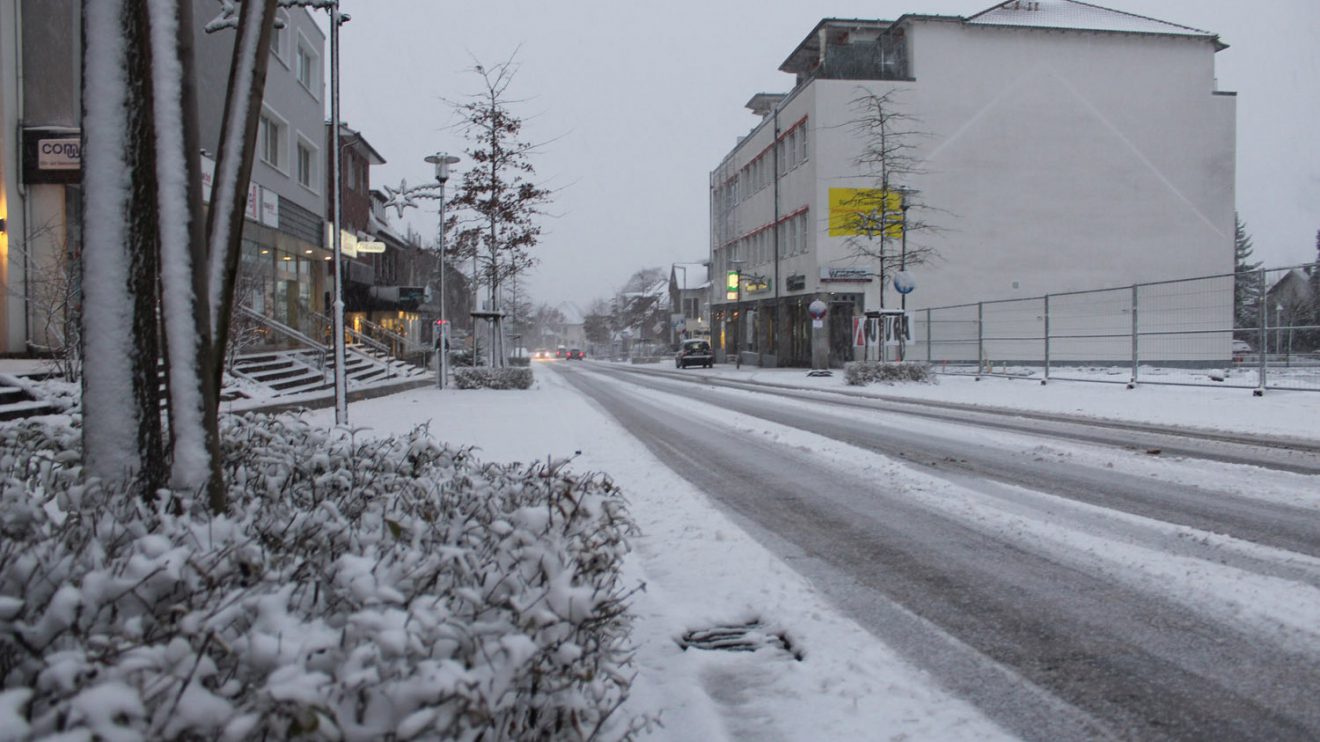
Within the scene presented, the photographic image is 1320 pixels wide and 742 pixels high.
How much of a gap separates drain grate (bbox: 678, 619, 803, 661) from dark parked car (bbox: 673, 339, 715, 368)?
4599 cm

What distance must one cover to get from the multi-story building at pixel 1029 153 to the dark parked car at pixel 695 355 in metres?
9.57

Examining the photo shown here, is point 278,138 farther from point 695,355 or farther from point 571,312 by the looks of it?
point 571,312

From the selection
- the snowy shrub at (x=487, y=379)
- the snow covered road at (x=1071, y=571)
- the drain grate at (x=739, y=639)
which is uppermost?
the snowy shrub at (x=487, y=379)

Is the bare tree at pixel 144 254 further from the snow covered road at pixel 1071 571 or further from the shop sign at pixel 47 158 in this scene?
the shop sign at pixel 47 158

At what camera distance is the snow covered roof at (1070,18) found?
40.6 metres

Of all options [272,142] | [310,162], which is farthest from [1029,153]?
[272,142]

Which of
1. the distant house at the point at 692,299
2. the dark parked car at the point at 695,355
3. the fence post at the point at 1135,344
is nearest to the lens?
the fence post at the point at 1135,344

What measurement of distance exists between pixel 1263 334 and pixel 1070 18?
105 feet

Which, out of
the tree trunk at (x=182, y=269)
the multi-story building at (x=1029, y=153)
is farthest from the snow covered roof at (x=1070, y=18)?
the tree trunk at (x=182, y=269)

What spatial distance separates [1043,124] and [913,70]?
22.2 feet

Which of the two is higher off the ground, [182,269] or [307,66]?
[307,66]

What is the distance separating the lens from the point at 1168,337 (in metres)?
19.2

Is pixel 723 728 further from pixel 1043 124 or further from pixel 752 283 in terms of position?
pixel 752 283

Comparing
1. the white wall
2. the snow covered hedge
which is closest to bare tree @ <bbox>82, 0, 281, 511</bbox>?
the snow covered hedge
